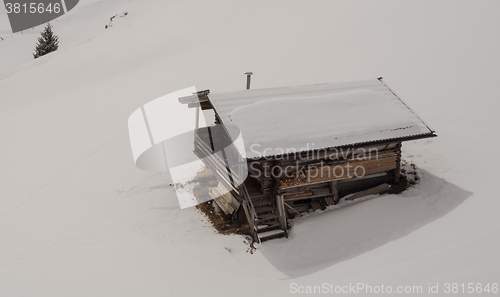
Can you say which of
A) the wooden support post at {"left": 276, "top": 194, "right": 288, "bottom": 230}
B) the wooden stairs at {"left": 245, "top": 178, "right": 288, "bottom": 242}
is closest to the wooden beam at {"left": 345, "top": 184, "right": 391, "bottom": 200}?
the wooden support post at {"left": 276, "top": 194, "right": 288, "bottom": 230}

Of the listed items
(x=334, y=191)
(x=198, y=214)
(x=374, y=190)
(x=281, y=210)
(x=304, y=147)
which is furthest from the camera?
(x=198, y=214)

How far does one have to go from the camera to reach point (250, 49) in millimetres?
29891

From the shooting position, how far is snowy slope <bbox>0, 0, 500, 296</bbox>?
378 inches

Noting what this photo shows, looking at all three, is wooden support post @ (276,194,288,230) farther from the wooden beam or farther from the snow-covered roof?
the wooden beam

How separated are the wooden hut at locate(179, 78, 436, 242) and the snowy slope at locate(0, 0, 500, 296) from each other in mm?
768

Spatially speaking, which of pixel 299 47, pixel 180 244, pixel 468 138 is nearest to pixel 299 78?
pixel 299 47

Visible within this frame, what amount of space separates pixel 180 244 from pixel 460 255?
289 inches

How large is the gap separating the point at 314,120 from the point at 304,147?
112cm

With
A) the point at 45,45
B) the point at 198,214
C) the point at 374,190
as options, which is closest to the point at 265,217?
the point at 198,214

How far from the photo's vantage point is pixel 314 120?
37.2ft

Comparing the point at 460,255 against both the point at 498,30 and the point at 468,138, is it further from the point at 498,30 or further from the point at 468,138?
the point at 498,30

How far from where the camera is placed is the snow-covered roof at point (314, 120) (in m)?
10.7

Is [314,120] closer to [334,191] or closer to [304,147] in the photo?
[304,147]

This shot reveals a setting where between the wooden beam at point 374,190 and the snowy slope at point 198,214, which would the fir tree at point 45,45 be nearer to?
the snowy slope at point 198,214
